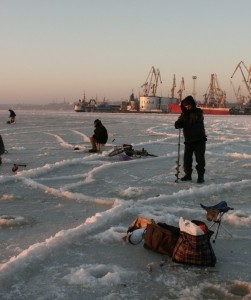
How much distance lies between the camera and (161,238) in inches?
156

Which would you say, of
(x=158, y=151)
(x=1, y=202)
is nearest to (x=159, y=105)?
(x=158, y=151)

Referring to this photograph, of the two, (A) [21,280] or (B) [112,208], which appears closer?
(A) [21,280]

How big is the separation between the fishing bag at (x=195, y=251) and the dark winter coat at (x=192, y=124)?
13.3 feet

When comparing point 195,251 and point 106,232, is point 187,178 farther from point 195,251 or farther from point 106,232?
point 195,251

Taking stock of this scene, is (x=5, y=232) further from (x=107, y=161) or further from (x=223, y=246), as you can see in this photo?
(x=107, y=161)

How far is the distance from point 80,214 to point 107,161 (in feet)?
17.3

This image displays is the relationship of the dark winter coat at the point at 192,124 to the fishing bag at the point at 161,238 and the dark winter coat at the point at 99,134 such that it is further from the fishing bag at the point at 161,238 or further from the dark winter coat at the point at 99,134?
the dark winter coat at the point at 99,134

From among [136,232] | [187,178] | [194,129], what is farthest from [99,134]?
[136,232]

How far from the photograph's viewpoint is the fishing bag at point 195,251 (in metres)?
3.66

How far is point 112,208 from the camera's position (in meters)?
5.55

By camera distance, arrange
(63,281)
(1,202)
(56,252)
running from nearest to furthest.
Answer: (63,281), (56,252), (1,202)

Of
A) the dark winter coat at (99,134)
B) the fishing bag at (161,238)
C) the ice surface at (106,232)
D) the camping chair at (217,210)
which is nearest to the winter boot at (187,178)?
the ice surface at (106,232)

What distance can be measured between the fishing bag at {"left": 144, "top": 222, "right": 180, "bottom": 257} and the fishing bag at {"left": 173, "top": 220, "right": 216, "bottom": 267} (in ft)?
0.55

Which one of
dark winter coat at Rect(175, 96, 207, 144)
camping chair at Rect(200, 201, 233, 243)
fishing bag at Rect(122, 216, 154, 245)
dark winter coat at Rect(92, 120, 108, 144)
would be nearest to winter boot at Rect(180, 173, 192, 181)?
dark winter coat at Rect(175, 96, 207, 144)
